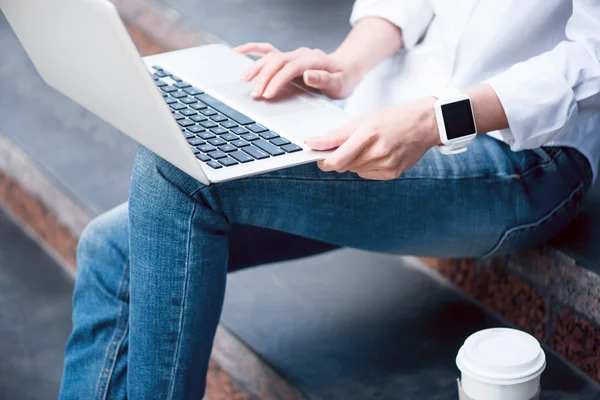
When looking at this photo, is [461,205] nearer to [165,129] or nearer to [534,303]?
[534,303]

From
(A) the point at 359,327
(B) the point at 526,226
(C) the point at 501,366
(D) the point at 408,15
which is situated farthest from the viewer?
(A) the point at 359,327

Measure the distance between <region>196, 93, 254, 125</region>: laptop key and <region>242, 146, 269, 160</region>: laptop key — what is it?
0.31ft

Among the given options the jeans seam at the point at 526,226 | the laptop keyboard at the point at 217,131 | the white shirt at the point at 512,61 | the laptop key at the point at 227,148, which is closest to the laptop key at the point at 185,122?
the laptop keyboard at the point at 217,131

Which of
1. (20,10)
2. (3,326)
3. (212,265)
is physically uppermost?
(20,10)

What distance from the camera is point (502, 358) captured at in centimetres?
88

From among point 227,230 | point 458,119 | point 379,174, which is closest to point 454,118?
point 458,119

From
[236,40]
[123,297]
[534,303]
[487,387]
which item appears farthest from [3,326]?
[487,387]

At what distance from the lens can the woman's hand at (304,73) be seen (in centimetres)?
113

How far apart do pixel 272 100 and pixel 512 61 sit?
32cm

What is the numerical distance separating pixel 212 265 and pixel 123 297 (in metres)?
0.25

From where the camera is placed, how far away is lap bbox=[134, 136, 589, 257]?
41.8 inches

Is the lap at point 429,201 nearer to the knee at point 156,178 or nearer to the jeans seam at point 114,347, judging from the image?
the knee at point 156,178

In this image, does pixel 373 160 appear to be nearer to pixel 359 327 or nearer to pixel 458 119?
pixel 458 119

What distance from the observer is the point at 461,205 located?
1.13 meters
